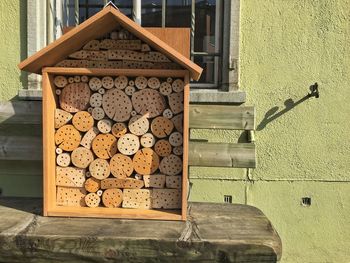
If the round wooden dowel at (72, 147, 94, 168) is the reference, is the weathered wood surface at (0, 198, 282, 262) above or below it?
below

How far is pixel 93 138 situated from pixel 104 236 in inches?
25.3

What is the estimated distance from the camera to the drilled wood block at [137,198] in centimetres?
253

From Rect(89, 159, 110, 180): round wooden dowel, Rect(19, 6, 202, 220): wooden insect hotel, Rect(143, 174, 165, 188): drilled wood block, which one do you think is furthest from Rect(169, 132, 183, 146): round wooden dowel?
Rect(89, 159, 110, 180): round wooden dowel

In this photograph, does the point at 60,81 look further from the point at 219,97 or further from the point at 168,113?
the point at 219,97

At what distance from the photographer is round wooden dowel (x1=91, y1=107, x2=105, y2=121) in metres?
2.50

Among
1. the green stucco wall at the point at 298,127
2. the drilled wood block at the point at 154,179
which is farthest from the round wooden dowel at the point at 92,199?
the green stucco wall at the point at 298,127

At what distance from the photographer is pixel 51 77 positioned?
2.49 meters

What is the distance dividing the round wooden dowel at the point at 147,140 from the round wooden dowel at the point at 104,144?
7.0 inches

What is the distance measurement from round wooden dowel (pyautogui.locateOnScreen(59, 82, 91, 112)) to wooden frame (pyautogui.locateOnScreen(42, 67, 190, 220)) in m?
0.07

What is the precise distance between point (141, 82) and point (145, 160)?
496mm

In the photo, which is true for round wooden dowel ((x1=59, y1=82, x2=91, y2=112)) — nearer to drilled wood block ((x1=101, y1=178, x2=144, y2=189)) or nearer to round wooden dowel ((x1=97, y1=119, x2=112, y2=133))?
round wooden dowel ((x1=97, y1=119, x2=112, y2=133))

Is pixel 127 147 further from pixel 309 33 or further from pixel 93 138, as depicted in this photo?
pixel 309 33

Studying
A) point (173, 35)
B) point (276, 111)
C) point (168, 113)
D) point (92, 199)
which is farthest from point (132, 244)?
point (276, 111)

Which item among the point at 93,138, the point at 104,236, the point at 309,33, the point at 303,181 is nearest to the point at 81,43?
the point at 93,138
